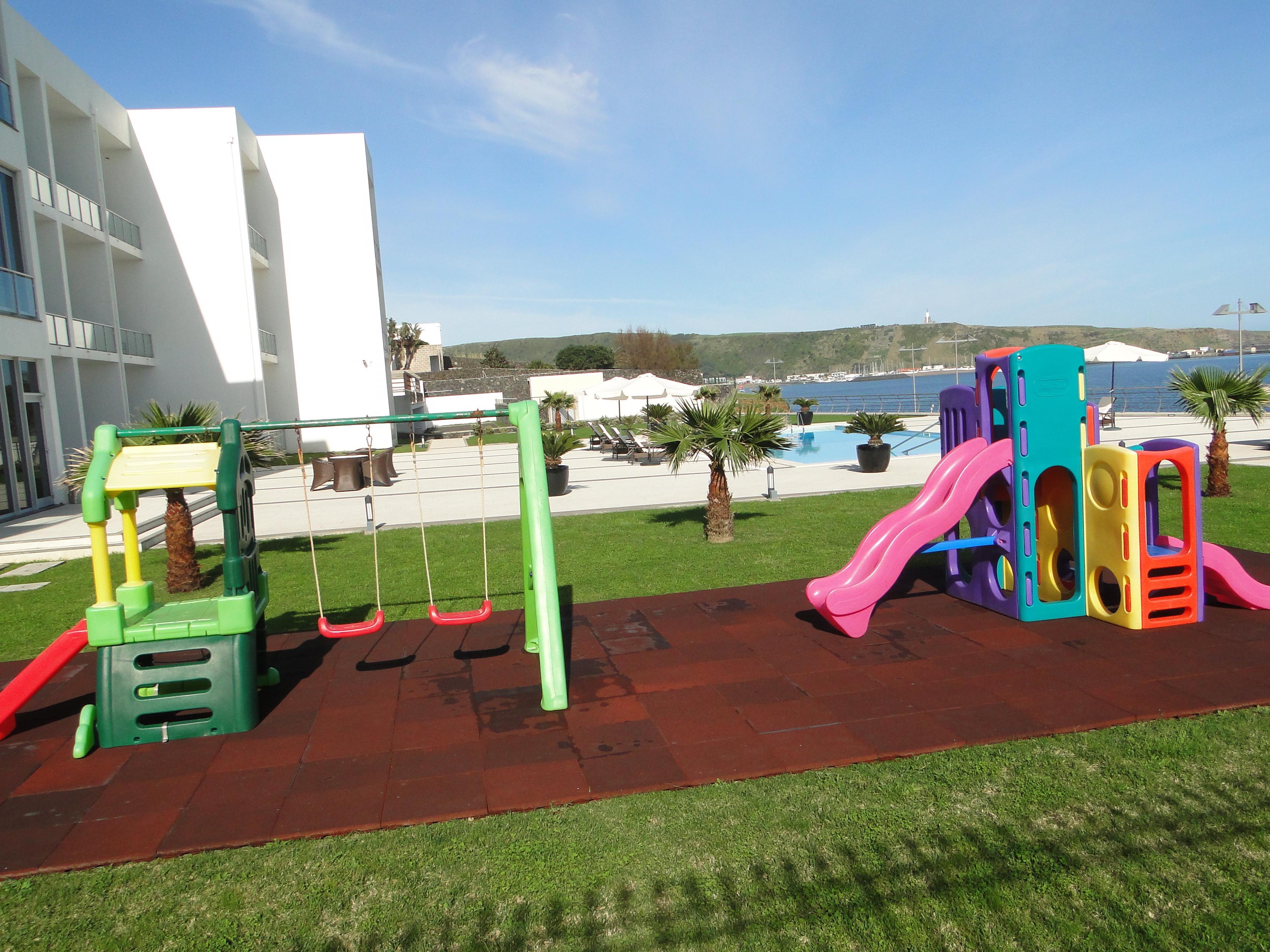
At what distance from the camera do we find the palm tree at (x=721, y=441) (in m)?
10.2

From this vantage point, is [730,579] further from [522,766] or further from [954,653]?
[522,766]

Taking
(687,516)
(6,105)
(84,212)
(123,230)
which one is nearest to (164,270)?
(123,230)

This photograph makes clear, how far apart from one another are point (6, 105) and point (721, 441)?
1512 cm

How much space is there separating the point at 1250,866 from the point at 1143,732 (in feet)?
3.97

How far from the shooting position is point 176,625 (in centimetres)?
484

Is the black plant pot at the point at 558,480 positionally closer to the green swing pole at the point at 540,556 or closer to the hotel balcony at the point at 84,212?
the green swing pole at the point at 540,556

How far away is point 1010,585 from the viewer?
6.80 meters

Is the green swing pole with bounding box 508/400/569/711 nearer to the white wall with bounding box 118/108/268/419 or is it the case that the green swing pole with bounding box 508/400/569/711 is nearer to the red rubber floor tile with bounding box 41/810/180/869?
the red rubber floor tile with bounding box 41/810/180/869

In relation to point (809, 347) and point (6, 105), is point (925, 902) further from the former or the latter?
point (809, 347)

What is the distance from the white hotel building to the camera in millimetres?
15312

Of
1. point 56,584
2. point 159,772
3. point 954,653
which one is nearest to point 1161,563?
point 954,653

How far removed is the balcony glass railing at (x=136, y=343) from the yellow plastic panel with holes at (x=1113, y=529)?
70.4ft

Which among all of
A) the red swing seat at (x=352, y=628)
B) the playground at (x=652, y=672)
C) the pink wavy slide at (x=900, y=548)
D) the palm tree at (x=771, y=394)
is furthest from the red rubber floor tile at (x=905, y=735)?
the palm tree at (x=771, y=394)

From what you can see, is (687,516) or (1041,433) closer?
(1041,433)
